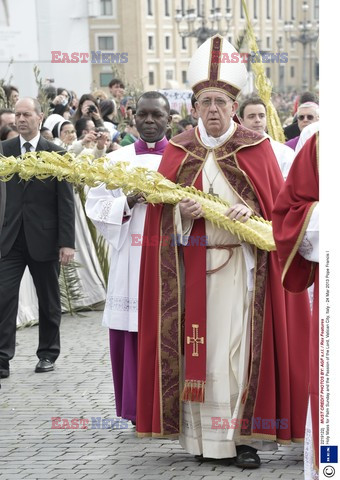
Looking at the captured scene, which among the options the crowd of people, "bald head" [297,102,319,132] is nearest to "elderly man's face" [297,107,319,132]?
"bald head" [297,102,319,132]

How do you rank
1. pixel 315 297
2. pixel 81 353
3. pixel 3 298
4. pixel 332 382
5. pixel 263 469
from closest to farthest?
pixel 332 382 → pixel 315 297 → pixel 263 469 → pixel 3 298 → pixel 81 353

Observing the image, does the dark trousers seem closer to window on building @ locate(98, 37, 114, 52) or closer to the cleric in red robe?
the cleric in red robe

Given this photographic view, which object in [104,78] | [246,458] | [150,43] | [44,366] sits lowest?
[44,366]

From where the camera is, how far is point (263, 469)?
20.8 feet

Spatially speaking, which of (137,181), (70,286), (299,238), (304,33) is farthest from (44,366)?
(304,33)

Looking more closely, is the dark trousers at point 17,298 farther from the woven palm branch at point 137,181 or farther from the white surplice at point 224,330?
the white surplice at point 224,330

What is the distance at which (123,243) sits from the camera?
7395 mm

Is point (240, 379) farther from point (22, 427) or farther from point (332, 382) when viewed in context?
point (332, 382)

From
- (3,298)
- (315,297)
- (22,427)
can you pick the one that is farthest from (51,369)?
(315,297)

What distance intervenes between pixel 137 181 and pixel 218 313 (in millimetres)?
848

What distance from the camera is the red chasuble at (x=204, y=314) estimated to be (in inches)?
251

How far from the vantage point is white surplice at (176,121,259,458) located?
21.2 feet

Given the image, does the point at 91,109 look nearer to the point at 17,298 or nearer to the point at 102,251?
the point at 102,251

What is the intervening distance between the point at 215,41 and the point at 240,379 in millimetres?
1879
